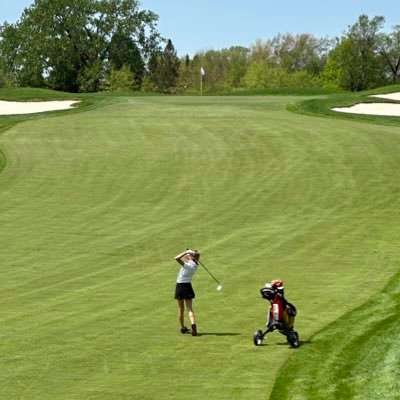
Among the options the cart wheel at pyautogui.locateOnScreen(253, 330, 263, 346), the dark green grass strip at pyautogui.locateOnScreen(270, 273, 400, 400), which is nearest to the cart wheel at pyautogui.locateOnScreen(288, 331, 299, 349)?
the dark green grass strip at pyautogui.locateOnScreen(270, 273, 400, 400)

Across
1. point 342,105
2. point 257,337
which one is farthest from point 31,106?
point 257,337

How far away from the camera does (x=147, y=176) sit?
39.8 metres

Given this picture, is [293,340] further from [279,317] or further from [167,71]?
[167,71]

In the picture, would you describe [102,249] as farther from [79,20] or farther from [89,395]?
[79,20]

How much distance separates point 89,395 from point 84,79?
11576 cm

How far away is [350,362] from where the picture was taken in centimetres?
1755

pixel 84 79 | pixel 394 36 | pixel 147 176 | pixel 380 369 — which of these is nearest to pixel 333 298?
pixel 380 369

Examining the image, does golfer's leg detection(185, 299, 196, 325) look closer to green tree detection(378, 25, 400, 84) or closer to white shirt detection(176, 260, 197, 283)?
white shirt detection(176, 260, 197, 283)

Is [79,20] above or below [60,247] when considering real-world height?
above

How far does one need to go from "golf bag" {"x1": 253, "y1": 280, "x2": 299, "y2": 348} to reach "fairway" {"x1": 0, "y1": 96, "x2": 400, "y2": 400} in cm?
30

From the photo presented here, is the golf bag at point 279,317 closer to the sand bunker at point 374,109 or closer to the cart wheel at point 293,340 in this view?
the cart wheel at point 293,340

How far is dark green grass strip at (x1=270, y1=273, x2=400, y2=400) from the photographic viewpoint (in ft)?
51.8

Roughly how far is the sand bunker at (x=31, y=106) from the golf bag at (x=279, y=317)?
152ft

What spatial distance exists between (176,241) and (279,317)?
1166cm
